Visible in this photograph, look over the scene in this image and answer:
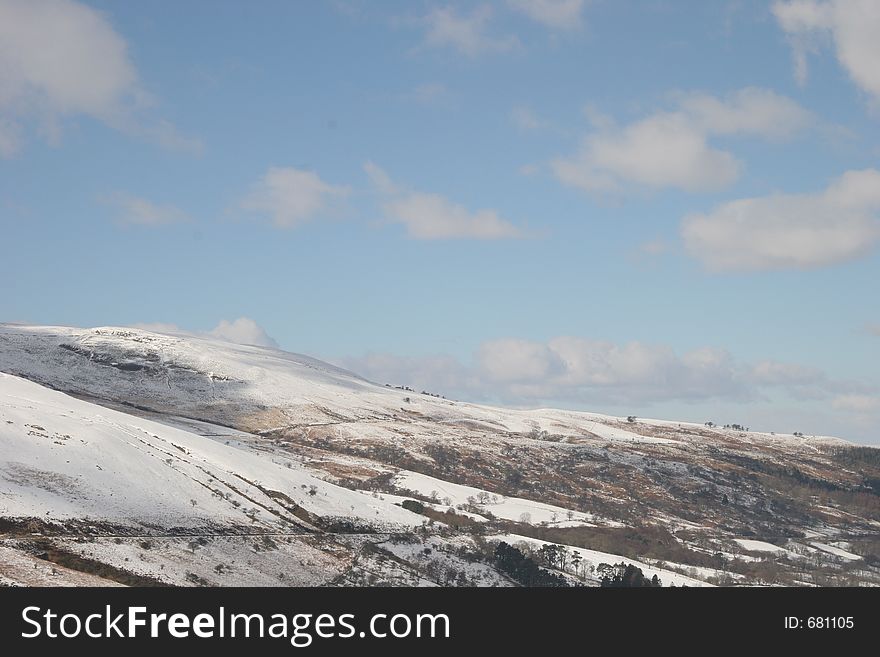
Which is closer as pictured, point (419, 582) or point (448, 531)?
point (419, 582)

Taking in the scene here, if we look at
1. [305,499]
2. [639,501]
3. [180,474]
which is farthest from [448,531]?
[639,501]

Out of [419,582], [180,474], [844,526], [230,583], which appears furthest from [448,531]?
[844,526]

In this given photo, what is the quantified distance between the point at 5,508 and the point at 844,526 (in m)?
190

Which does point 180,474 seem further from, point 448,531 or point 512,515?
point 512,515
